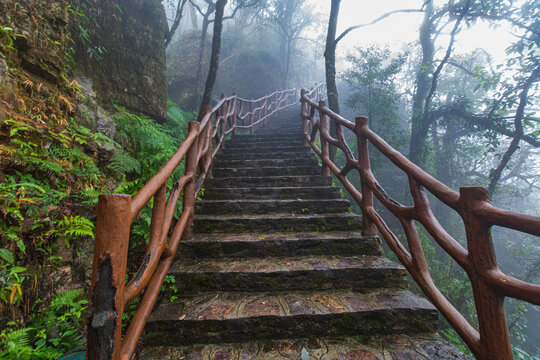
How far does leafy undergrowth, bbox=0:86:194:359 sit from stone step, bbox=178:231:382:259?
0.51m

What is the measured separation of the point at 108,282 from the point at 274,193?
2307 millimetres

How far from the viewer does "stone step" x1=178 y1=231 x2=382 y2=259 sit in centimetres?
215

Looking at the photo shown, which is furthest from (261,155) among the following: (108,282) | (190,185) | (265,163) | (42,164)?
(108,282)

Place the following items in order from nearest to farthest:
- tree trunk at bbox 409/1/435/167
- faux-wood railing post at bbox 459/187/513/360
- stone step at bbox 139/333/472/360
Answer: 1. faux-wood railing post at bbox 459/187/513/360
2. stone step at bbox 139/333/472/360
3. tree trunk at bbox 409/1/435/167

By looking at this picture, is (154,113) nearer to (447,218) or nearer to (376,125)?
(376,125)

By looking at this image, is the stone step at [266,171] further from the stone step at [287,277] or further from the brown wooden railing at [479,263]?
the brown wooden railing at [479,263]

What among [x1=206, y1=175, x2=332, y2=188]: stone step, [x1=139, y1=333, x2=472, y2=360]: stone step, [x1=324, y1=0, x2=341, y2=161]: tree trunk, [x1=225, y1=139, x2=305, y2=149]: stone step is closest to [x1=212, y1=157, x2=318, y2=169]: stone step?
[x1=206, y1=175, x2=332, y2=188]: stone step

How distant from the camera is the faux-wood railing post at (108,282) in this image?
2.97 ft

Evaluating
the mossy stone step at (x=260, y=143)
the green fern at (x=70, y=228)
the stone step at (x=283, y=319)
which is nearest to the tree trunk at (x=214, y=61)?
the mossy stone step at (x=260, y=143)

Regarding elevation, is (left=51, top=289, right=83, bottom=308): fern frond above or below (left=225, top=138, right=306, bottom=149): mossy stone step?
below

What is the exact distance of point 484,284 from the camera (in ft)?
3.50

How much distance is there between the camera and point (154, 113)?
193 inches

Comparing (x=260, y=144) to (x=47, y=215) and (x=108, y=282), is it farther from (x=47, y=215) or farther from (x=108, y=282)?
(x=108, y=282)

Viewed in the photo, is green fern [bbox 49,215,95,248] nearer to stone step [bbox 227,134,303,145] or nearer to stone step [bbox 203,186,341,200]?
stone step [bbox 203,186,341,200]
